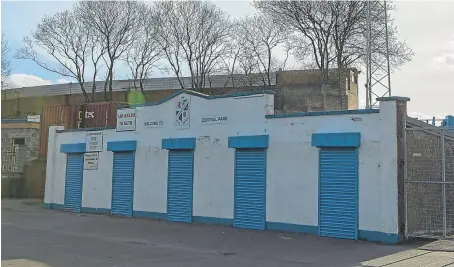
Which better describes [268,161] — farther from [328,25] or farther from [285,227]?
[328,25]

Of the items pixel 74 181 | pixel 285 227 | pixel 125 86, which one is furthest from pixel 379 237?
pixel 125 86

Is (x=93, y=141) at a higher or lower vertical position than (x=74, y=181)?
higher

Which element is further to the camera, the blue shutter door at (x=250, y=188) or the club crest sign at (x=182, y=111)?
the club crest sign at (x=182, y=111)

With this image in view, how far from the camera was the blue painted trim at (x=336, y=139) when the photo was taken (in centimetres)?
1240

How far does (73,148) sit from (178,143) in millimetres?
6160

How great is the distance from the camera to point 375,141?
39.9 ft

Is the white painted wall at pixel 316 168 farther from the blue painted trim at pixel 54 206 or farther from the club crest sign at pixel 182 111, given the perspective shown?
the blue painted trim at pixel 54 206

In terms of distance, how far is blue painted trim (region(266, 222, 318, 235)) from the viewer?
13.2 metres

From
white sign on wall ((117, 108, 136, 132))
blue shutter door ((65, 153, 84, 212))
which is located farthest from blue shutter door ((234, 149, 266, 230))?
blue shutter door ((65, 153, 84, 212))

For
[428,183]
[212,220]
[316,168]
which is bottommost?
[212,220]

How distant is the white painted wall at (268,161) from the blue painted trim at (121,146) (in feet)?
0.70

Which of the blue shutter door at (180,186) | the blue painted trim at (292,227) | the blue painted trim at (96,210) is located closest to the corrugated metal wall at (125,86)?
the blue painted trim at (96,210)

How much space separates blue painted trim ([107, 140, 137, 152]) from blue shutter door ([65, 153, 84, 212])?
7.20ft

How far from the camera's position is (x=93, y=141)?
64.6ft
